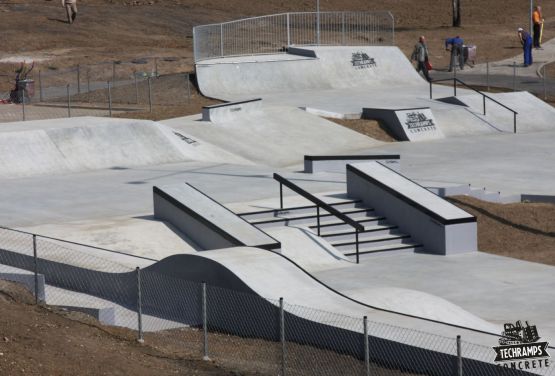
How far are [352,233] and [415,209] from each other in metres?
1.34

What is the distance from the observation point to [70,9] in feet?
196

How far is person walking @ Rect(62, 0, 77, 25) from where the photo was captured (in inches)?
2327

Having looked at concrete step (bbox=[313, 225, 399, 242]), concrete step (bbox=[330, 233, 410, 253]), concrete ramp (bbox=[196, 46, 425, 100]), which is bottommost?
concrete step (bbox=[330, 233, 410, 253])

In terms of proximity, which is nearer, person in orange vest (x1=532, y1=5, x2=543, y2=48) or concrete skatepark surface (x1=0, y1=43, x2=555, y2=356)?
concrete skatepark surface (x1=0, y1=43, x2=555, y2=356)

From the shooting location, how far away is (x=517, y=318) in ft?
61.6

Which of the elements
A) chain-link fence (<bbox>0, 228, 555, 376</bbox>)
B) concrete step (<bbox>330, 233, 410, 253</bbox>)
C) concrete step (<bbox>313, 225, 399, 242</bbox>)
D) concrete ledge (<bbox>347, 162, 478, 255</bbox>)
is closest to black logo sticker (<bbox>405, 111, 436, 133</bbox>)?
concrete ledge (<bbox>347, 162, 478, 255</bbox>)

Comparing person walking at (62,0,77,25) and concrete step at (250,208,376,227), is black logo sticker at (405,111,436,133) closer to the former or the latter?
concrete step at (250,208,376,227)

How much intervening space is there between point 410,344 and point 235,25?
32514mm

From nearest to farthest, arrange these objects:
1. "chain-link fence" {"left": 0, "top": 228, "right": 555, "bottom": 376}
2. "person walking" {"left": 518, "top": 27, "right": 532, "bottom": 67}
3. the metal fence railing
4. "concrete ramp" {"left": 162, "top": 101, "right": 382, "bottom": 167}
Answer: "chain-link fence" {"left": 0, "top": 228, "right": 555, "bottom": 376}, "concrete ramp" {"left": 162, "top": 101, "right": 382, "bottom": 167}, the metal fence railing, "person walking" {"left": 518, "top": 27, "right": 532, "bottom": 67}

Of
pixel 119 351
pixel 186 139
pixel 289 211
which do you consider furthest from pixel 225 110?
pixel 119 351

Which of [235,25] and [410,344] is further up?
[235,25]

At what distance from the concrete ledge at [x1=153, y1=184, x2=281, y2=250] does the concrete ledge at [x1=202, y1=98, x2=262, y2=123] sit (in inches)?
483

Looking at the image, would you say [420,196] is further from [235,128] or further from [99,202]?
[235,128]

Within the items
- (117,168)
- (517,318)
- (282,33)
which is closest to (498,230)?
(517,318)
